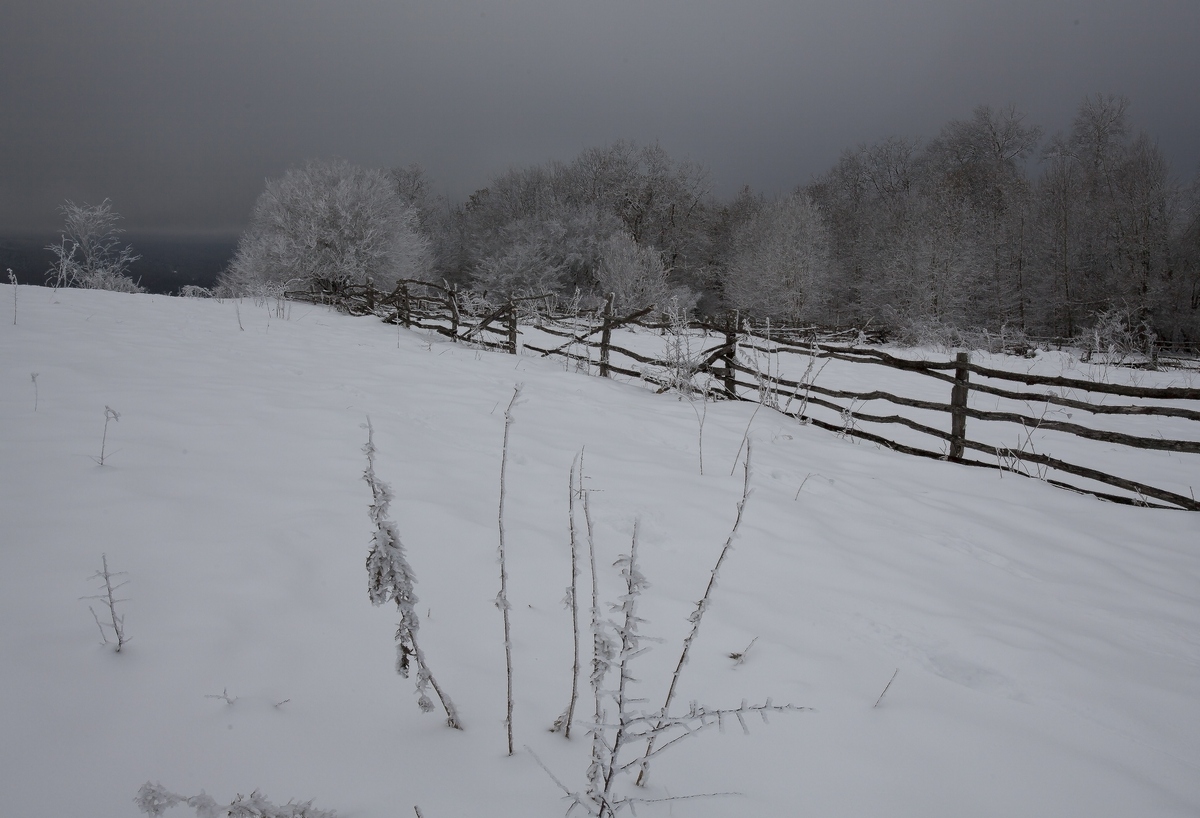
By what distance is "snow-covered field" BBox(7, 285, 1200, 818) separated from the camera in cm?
114

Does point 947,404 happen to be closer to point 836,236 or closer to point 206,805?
point 206,805

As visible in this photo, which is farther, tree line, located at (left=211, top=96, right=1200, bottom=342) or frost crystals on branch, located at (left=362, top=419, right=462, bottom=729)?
tree line, located at (left=211, top=96, right=1200, bottom=342)

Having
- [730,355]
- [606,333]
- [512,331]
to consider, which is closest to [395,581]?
[730,355]

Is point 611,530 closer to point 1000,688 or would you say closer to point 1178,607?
point 1000,688

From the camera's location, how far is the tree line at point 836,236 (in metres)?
18.7

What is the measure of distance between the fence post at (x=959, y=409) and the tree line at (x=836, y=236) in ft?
24.4

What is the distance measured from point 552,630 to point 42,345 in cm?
513

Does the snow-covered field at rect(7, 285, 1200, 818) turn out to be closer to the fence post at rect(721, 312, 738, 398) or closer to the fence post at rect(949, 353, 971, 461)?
the fence post at rect(949, 353, 971, 461)

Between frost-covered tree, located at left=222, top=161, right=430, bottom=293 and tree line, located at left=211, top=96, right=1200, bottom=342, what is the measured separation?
0.07 m

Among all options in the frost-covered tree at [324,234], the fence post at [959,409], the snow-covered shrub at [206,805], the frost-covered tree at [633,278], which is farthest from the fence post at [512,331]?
the frost-covered tree at [633,278]

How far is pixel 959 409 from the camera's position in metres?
4.64

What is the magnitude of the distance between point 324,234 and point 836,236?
2758 centimetres

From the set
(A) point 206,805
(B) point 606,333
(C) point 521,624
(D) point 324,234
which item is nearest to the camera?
(A) point 206,805

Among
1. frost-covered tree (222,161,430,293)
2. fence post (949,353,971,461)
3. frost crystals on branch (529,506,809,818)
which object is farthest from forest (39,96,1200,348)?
frost crystals on branch (529,506,809,818)
